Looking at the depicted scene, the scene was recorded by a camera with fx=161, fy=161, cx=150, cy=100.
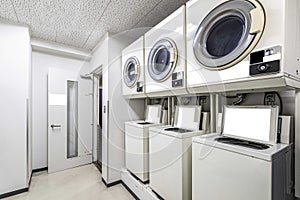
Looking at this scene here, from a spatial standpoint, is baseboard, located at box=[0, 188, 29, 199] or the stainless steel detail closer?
the stainless steel detail

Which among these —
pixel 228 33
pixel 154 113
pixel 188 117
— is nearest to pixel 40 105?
pixel 154 113

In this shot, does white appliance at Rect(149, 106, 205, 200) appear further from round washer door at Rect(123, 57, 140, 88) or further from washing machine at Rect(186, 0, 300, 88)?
round washer door at Rect(123, 57, 140, 88)

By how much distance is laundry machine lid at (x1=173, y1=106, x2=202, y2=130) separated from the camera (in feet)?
5.72

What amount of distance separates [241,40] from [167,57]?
30.4 inches

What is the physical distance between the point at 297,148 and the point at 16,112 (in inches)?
129

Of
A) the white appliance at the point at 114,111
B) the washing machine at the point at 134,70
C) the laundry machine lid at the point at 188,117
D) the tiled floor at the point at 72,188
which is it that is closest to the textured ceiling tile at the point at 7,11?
the white appliance at the point at 114,111

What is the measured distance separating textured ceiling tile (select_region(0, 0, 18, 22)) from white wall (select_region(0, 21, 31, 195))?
0.13m

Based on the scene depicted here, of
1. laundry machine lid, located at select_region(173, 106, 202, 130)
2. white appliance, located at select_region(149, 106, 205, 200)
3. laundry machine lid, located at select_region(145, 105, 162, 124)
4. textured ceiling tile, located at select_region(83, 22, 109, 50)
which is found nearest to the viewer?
white appliance, located at select_region(149, 106, 205, 200)

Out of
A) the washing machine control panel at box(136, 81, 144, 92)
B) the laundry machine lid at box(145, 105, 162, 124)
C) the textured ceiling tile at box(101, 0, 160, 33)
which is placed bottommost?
the laundry machine lid at box(145, 105, 162, 124)

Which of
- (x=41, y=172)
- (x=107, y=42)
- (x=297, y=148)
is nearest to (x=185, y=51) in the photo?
(x=297, y=148)

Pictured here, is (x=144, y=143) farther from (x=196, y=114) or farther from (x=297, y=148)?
(x=297, y=148)

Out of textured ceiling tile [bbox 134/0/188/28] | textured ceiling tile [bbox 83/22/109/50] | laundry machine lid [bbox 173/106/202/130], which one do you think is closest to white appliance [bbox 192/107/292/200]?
laundry machine lid [bbox 173/106/202/130]

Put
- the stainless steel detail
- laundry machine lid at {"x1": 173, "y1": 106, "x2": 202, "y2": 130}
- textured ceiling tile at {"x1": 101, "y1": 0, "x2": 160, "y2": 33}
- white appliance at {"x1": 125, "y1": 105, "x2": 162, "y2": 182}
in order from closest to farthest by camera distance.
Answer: the stainless steel detail → laundry machine lid at {"x1": 173, "y1": 106, "x2": 202, "y2": 130} → textured ceiling tile at {"x1": 101, "y1": 0, "x2": 160, "y2": 33} → white appliance at {"x1": 125, "y1": 105, "x2": 162, "y2": 182}

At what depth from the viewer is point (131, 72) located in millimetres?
2402
